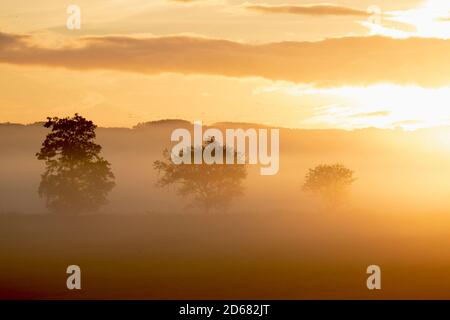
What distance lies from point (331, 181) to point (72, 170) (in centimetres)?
4010

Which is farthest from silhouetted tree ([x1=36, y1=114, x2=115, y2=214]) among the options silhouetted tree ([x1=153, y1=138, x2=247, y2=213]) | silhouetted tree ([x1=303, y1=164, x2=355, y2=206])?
silhouetted tree ([x1=303, y1=164, x2=355, y2=206])

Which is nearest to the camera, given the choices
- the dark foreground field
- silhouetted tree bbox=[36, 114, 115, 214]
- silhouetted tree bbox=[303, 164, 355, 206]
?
the dark foreground field

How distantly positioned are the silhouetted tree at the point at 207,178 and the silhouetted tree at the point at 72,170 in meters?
12.9

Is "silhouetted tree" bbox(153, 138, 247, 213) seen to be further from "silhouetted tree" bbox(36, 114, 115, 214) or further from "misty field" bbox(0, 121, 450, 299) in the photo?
"silhouetted tree" bbox(36, 114, 115, 214)

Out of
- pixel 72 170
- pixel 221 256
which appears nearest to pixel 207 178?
pixel 72 170

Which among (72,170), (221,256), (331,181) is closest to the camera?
(221,256)

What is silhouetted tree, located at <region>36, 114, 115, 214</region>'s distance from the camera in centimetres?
8231

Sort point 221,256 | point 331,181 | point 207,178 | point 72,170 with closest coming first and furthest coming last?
point 221,256, point 72,170, point 207,178, point 331,181

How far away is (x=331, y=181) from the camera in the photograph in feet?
368

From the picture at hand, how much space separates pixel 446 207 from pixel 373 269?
265 ft

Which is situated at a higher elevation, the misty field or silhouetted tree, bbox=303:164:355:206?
silhouetted tree, bbox=303:164:355:206

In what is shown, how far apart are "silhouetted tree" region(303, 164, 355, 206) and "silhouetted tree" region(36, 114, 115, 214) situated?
36080 mm

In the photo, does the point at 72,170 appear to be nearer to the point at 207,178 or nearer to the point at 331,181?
the point at 207,178
